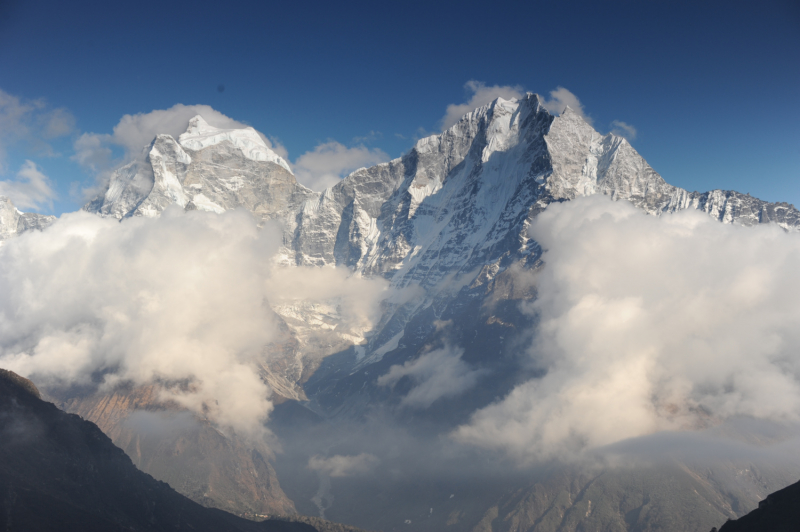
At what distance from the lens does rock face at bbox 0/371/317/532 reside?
423ft

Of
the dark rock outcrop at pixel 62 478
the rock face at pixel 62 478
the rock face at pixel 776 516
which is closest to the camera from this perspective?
the rock face at pixel 776 516

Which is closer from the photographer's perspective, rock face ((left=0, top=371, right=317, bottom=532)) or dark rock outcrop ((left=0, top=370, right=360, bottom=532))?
dark rock outcrop ((left=0, top=370, right=360, bottom=532))

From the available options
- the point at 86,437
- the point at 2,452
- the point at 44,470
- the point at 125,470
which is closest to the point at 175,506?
the point at 125,470

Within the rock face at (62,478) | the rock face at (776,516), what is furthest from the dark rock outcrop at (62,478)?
the rock face at (776,516)

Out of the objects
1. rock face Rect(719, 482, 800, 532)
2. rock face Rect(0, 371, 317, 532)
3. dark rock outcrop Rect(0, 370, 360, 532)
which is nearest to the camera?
rock face Rect(719, 482, 800, 532)

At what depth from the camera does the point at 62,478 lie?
148 m

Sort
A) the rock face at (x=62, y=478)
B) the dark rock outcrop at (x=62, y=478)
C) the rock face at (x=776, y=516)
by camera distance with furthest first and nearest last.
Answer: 1. the rock face at (x=62, y=478)
2. the dark rock outcrop at (x=62, y=478)
3. the rock face at (x=776, y=516)

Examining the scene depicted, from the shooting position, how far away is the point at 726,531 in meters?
96.9

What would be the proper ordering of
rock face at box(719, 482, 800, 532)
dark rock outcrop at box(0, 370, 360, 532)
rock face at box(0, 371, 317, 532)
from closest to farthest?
rock face at box(719, 482, 800, 532), dark rock outcrop at box(0, 370, 360, 532), rock face at box(0, 371, 317, 532)

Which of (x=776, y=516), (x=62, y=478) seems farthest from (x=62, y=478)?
(x=776, y=516)

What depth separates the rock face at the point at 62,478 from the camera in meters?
129

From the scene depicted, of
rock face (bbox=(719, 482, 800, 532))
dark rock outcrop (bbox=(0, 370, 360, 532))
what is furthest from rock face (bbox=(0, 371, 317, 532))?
rock face (bbox=(719, 482, 800, 532))

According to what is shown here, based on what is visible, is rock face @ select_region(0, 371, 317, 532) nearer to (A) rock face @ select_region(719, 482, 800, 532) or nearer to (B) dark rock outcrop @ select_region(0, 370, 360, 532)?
(B) dark rock outcrop @ select_region(0, 370, 360, 532)

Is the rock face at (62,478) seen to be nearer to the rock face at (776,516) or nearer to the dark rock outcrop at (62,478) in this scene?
the dark rock outcrop at (62,478)
